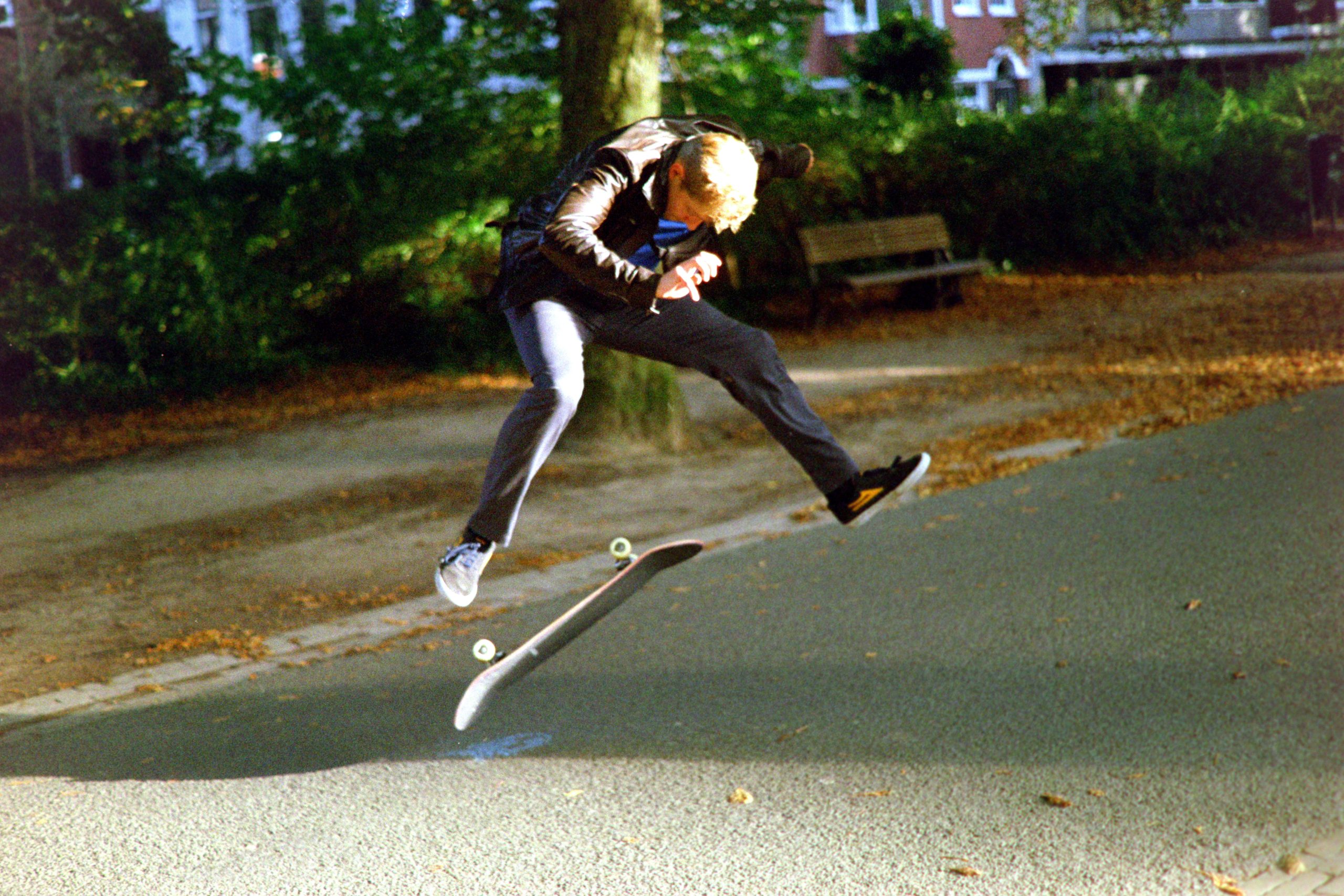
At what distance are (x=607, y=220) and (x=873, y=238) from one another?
403 inches

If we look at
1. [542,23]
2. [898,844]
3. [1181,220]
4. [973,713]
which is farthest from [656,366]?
[1181,220]

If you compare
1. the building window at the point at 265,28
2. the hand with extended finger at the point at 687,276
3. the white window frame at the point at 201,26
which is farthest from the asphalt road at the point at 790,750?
the white window frame at the point at 201,26

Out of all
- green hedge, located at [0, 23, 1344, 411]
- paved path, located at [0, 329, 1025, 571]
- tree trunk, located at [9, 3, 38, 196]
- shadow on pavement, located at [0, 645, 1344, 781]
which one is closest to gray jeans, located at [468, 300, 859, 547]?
Answer: shadow on pavement, located at [0, 645, 1344, 781]

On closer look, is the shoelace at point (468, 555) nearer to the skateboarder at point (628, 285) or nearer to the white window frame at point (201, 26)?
the skateboarder at point (628, 285)

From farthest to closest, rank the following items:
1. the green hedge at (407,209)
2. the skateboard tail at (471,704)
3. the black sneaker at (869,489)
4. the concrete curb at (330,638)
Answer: the green hedge at (407,209) < the concrete curb at (330,638) < the black sneaker at (869,489) < the skateboard tail at (471,704)

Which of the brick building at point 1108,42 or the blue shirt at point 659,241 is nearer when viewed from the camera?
the blue shirt at point 659,241

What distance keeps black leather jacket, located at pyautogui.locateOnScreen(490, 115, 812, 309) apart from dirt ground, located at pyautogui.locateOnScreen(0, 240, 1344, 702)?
343 cm

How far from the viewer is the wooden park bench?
41.6 feet

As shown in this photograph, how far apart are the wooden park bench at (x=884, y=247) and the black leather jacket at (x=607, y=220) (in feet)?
30.0

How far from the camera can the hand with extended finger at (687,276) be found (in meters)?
3.05

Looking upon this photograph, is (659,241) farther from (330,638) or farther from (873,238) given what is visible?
(873,238)

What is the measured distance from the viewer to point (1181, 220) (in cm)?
1250

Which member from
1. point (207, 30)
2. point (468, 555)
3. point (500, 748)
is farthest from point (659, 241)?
point (207, 30)

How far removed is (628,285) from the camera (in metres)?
2.99
